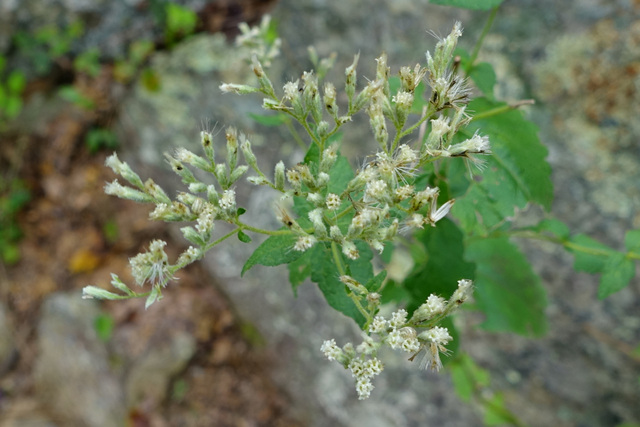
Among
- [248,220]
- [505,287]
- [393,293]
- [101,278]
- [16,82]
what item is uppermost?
[393,293]

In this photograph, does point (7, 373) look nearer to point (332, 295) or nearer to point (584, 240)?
point (332, 295)

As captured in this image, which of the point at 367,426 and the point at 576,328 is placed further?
the point at 367,426

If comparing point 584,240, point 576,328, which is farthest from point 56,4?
point 576,328

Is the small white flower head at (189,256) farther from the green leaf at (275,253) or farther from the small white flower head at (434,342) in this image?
the small white flower head at (434,342)

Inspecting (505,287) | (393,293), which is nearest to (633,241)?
(505,287)

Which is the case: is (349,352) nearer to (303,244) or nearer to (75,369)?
(303,244)

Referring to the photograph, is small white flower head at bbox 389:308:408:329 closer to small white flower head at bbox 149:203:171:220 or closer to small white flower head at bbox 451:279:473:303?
small white flower head at bbox 451:279:473:303
